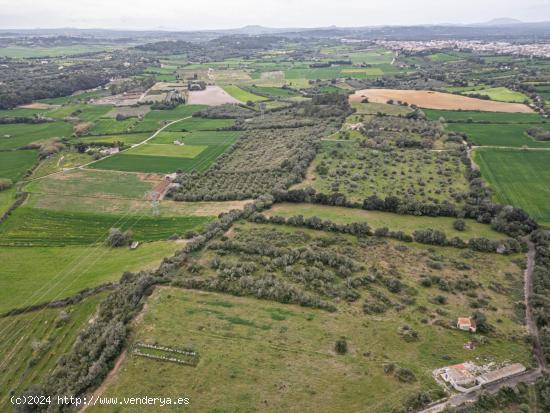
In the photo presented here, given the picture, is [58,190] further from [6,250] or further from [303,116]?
[303,116]

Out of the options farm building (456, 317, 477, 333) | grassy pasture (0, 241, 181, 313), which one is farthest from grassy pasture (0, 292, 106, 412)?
farm building (456, 317, 477, 333)

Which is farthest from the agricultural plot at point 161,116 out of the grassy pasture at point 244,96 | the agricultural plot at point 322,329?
the agricultural plot at point 322,329

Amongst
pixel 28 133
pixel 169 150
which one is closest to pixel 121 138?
pixel 169 150

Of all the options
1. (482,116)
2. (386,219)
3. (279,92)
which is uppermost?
(279,92)

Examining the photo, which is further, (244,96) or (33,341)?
(244,96)

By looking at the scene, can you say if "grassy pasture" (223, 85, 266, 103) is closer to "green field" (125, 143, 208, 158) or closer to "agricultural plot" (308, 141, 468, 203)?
"green field" (125, 143, 208, 158)

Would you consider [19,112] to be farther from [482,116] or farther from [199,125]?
[482,116]
